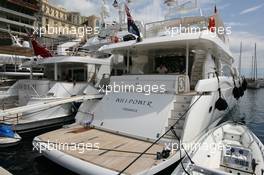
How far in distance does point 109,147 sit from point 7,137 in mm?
4811

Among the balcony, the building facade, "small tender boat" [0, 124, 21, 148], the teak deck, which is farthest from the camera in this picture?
the balcony

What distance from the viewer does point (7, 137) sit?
8.84m

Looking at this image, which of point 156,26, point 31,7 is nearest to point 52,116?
point 156,26

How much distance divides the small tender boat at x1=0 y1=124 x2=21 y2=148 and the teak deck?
2215 millimetres

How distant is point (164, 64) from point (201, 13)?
3222 millimetres

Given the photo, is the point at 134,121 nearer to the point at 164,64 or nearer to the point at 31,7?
the point at 164,64

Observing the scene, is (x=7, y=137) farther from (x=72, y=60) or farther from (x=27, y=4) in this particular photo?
(x=27, y=4)

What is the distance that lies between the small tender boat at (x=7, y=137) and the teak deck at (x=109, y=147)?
7.27 feet

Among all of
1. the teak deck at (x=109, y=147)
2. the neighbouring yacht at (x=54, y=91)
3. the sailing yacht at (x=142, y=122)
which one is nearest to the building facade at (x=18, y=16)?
the neighbouring yacht at (x=54, y=91)

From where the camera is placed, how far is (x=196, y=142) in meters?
6.57

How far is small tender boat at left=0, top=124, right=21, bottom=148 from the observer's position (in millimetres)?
8498

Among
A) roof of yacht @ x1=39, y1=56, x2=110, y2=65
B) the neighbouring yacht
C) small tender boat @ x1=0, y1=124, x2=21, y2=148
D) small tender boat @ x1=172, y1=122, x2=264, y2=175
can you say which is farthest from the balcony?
small tender boat @ x1=172, y1=122, x2=264, y2=175

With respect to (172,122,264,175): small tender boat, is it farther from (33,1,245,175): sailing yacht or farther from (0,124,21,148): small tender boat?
(0,124,21,148): small tender boat

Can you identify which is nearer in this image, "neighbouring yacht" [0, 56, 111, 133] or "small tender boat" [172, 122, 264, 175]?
"small tender boat" [172, 122, 264, 175]
